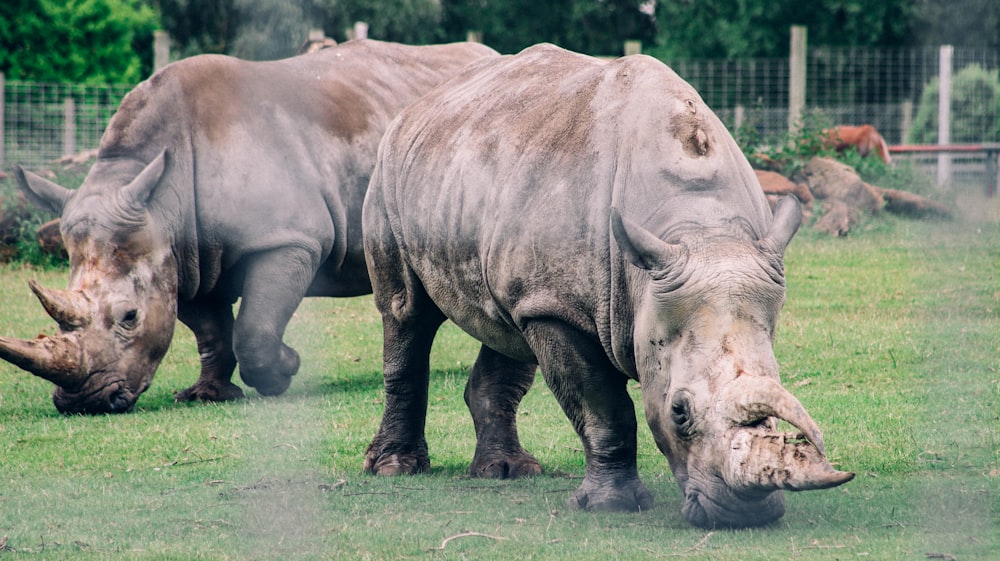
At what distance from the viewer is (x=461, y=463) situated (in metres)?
6.41

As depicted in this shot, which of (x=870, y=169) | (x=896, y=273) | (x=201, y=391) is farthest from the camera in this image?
(x=870, y=169)

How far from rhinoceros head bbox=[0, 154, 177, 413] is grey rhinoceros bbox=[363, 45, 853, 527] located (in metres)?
1.70

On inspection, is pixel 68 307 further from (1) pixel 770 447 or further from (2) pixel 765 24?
(2) pixel 765 24

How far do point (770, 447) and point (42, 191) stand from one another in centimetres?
514

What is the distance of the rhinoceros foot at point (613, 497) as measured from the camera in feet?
16.7

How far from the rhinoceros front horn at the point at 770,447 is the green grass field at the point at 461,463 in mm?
257

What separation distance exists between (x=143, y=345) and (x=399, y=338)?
6.25 ft

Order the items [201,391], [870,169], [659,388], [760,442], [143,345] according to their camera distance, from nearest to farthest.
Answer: [760,442], [659,388], [143,345], [201,391], [870,169]

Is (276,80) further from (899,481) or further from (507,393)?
(899,481)

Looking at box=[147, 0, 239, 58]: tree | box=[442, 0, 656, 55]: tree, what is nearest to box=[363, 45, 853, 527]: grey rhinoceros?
box=[147, 0, 239, 58]: tree

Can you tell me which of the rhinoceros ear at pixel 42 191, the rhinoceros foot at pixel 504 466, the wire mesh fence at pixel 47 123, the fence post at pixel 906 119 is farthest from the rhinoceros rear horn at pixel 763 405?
the fence post at pixel 906 119

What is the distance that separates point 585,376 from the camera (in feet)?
17.0

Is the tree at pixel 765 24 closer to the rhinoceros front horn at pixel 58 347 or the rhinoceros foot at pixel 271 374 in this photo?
the rhinoceros foot at pixel 271 374

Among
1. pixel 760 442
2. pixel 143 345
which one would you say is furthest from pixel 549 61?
pixel 143 345
